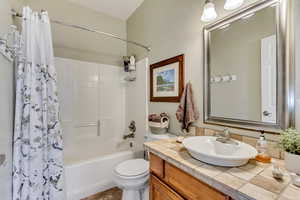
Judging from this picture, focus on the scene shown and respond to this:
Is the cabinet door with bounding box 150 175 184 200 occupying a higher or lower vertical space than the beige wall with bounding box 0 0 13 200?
lower

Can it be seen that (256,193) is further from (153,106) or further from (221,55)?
(153,106)

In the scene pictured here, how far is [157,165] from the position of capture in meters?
1.03

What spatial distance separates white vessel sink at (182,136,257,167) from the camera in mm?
728

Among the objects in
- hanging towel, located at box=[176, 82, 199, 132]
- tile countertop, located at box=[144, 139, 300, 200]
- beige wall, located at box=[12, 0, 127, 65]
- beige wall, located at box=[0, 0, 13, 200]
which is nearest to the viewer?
tile countertop, located at box=[144, 139, 300, 200]

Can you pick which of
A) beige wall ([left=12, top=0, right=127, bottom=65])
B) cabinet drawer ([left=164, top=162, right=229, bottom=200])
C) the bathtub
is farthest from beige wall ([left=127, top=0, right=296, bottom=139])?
the bathtub

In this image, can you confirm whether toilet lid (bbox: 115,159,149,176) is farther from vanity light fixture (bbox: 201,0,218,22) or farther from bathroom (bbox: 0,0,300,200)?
vanity light fixture (bbox: 201,0,218,22)

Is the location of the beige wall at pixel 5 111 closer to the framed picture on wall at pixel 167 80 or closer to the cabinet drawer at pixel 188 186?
the cabinet drawer at pixel 188 186

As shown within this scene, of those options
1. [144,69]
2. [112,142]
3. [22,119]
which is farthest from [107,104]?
[22,119]

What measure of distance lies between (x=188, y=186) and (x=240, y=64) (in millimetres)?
956

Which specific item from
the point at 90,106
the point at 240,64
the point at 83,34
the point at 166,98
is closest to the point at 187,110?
the point at 166,98

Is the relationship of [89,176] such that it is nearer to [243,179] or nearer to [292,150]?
[243,179]

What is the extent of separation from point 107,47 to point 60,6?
Result: 0.86 m

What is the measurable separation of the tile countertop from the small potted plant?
0.05m

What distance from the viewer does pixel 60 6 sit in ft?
6.93
